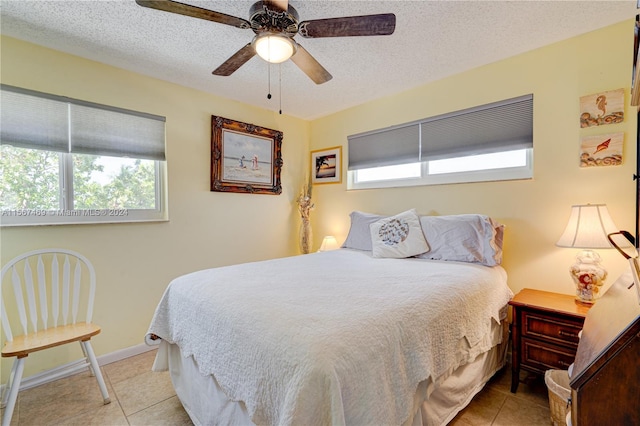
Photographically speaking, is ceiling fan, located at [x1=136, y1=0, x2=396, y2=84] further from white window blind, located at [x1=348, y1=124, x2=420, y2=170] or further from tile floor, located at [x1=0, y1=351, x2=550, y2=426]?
tile floor, located at [x1=0, y1=351, x2=550, y2=426]

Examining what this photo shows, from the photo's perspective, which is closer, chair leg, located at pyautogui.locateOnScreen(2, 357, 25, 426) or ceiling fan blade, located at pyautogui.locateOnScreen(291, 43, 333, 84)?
chair leg, located at pyautogui.locateOnScreen(2, 357, 25, 426)

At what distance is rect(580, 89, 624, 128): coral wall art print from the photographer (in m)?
1.78

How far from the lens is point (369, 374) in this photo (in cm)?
93

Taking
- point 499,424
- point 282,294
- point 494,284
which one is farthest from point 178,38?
point 499,424

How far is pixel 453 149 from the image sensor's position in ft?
8.32

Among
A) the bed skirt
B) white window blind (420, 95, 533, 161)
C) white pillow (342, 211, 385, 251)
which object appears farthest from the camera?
white pillow (342, 211, 385, 251)

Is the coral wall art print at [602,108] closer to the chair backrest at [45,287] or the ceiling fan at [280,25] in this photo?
the ceiling fan at [280,25]

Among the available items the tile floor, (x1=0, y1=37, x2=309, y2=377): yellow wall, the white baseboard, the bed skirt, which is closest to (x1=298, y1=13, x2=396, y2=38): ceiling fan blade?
the bed skirt

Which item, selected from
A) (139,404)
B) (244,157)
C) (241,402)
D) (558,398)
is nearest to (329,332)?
(241,402)

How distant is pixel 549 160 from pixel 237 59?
7.37ft

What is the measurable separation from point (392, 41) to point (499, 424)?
96.5 inches

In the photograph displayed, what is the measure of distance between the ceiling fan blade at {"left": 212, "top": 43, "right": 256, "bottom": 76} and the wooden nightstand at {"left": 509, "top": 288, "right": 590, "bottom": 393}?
220cm

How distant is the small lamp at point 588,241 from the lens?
1643 millimetres

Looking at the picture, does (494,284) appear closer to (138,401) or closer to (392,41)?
(392,41)
